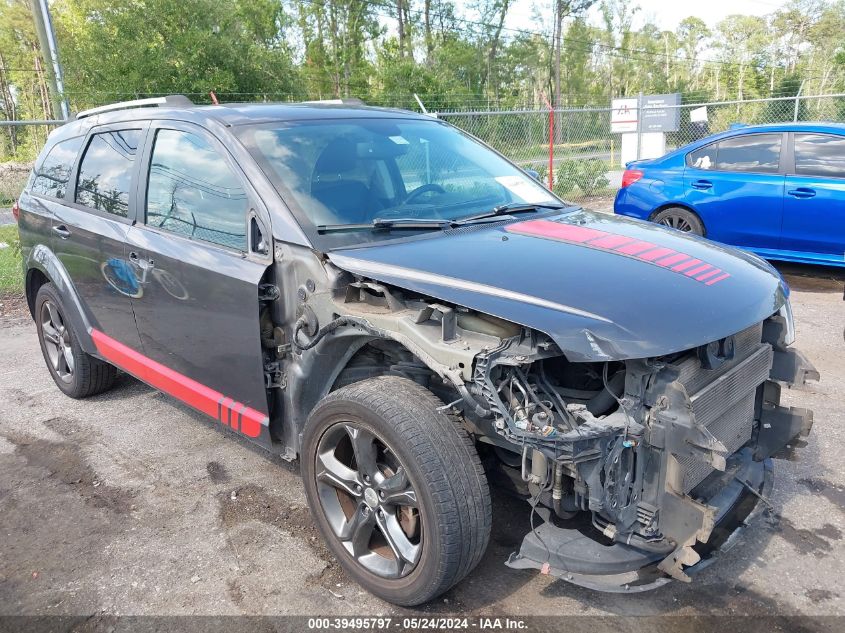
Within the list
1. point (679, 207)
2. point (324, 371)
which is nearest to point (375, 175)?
point (324, 371)

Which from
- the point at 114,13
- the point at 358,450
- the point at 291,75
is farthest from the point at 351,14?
the point at 358,450

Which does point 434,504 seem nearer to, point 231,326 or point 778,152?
point 231,326

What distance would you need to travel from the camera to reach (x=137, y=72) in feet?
48.3

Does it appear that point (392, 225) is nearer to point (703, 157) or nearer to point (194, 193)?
point (194, 193)

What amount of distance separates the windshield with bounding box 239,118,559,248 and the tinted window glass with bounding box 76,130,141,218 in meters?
0.97

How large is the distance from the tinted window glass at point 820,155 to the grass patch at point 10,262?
28.9 feet

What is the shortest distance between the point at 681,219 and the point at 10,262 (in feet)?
A: 28.2

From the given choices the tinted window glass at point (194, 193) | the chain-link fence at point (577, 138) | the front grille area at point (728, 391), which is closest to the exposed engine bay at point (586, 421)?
the front grille area at point (728, 391)

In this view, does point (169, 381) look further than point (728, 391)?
Yes

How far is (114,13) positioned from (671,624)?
16.7 m

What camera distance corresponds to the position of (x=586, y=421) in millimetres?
2248

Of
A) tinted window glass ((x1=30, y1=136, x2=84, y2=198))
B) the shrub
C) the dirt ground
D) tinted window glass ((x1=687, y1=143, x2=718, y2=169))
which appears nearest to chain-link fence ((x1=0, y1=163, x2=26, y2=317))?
tinted window glass ((x1=30, y1=136, x2=84, y2=198))

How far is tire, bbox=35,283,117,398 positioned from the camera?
186 inches

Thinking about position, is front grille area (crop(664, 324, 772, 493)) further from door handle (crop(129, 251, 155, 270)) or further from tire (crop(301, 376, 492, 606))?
door handle (crop(129, 251, 155, 270))
